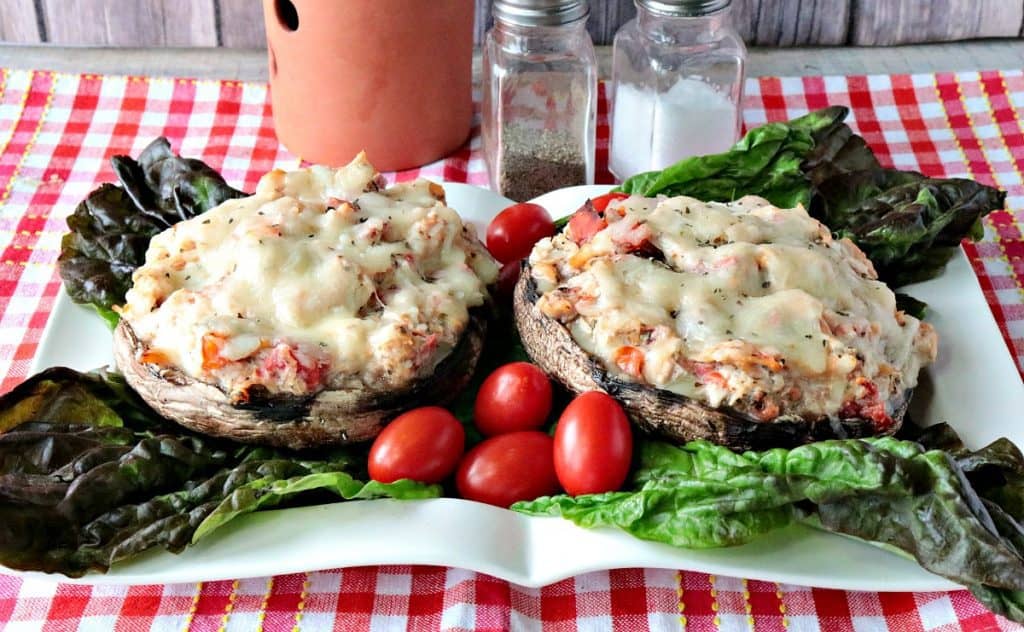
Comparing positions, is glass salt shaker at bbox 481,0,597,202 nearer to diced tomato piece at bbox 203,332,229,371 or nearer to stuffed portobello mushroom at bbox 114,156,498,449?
Answer: stuffed portobello mushroom at bbox 114,156,498,449

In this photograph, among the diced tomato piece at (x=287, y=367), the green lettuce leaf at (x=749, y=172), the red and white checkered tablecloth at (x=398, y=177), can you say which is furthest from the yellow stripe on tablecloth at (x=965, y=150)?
the diced tomato piece at (x=287, y=367)

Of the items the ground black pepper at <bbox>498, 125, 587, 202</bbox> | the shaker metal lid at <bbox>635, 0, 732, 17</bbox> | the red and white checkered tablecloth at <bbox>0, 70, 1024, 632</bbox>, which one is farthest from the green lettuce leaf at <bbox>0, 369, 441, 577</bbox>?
the shaker metal lid at <bbox>635, 0, 732, 17</bbox>

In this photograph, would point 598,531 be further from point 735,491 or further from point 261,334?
point 261,334

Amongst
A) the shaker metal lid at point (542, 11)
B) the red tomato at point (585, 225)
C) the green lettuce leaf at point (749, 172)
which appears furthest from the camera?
the shaker metal lid at point (542, 11)

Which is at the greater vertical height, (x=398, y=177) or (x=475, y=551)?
(x=475, y=551)

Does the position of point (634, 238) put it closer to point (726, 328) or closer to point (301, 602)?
point (726, 328)

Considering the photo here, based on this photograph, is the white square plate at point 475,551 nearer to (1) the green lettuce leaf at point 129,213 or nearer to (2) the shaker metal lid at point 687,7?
(1) the green lettuce leaf at point 129,213

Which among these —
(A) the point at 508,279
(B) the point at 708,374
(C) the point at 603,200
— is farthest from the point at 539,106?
(B) the point at 708,374
